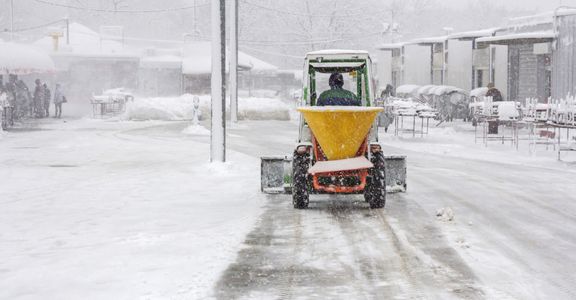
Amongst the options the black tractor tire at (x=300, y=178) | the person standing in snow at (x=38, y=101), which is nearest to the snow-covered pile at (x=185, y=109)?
the person standing in snow at (x=38, y=101)

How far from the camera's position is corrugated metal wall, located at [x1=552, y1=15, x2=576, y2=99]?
29.4 meters

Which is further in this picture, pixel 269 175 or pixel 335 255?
pixel 269 175

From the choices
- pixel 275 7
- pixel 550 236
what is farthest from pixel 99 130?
pixel 275 7

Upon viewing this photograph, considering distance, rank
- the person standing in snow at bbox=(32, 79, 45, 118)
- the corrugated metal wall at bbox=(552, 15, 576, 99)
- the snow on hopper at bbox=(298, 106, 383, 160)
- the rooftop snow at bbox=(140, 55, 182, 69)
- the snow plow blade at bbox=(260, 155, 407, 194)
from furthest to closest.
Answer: the rooftop snow at bbox=(140, 55, 182, 69) → the person standing in snow at bbox=(32, 79, 45, 118) → the corrugated metal wall at bbox=(552, 15, 576, 99) → the snow plow blade at bbox=(260, 155, 407, 194) → the snow on hopper at bbox=(298, 106, 383, 160)

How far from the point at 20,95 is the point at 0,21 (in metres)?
61.8

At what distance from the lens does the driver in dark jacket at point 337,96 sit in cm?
1197

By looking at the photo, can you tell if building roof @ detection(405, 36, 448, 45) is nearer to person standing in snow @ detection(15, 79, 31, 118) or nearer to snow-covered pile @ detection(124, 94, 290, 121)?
snow-covered pile @ detection(124, 94, 290, 121)

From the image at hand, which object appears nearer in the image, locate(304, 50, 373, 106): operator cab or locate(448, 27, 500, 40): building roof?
locate(304, 50, 373, 106): operator cab

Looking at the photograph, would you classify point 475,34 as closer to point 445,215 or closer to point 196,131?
point 196,131

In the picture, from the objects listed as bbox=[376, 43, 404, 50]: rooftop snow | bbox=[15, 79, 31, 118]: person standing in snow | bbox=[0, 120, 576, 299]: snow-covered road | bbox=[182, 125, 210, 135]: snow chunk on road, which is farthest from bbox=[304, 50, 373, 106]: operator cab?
bbox=[376, 43, 404, 50]: rooftop snow

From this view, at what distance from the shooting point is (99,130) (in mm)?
30781

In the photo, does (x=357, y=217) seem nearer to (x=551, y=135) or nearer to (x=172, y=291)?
(x=172, y=291)

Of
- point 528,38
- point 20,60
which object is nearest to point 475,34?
point 528,38

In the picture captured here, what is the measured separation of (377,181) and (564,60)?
21.0 metres
